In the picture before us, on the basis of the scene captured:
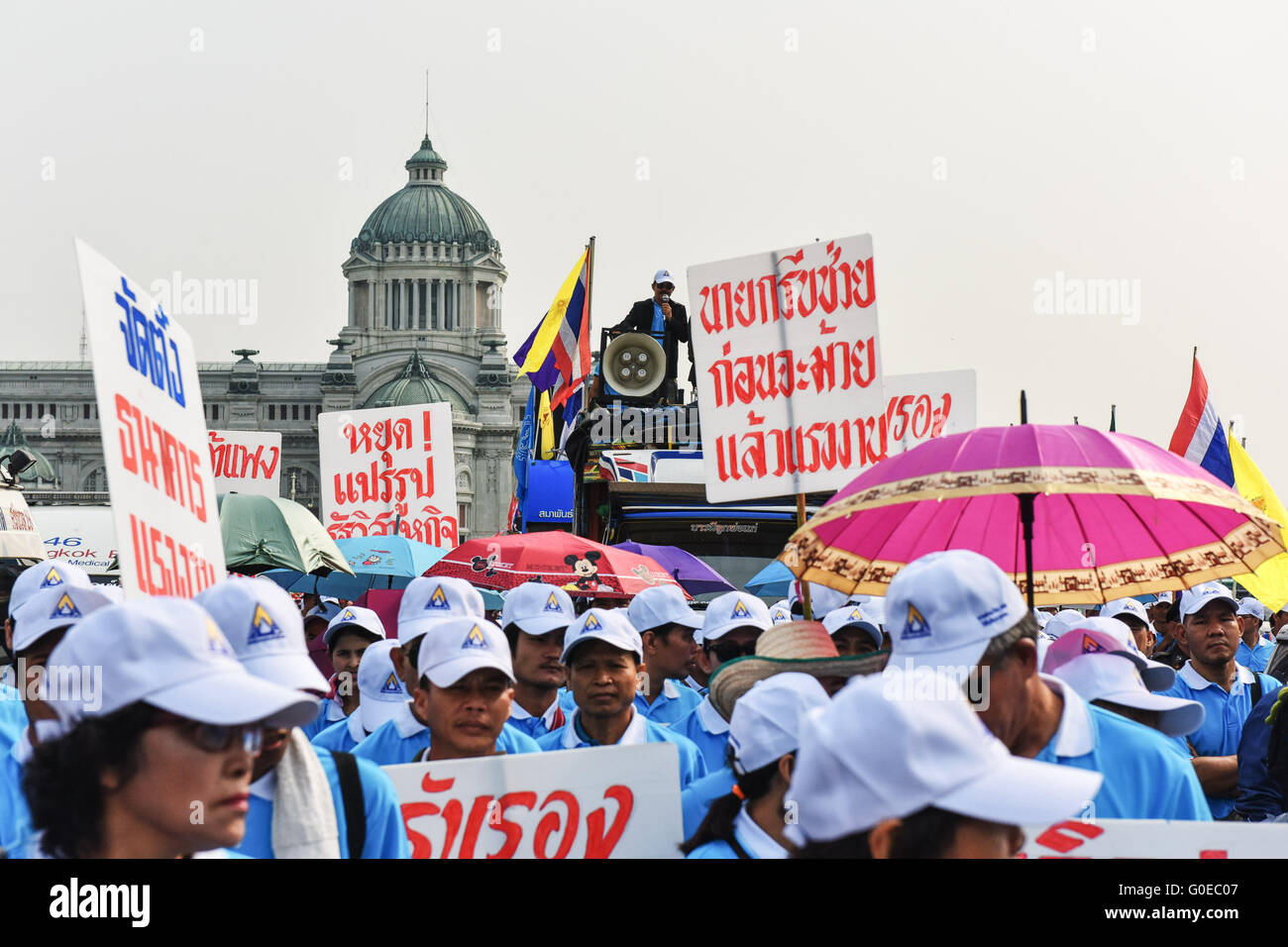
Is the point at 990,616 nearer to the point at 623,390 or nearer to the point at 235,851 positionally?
the point at 235,851

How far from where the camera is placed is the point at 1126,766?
3.87 meters

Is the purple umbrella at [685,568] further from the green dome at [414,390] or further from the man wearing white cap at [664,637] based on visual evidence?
the green dome at [414,390]

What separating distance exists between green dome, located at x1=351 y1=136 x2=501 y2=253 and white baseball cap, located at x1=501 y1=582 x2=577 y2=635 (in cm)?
11515

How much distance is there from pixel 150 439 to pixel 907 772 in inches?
88.1

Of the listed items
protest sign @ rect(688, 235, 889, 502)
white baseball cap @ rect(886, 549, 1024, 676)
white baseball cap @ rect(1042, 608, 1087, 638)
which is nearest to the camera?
white baseball cap @ rect(886, 549, 1024, 676)

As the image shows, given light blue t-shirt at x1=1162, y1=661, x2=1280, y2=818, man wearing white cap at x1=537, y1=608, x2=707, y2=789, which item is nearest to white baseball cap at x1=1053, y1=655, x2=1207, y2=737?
man wearing white cap at x1=537, y1=608, x2=707, y2=789

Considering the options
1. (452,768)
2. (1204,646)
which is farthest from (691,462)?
(452,768)

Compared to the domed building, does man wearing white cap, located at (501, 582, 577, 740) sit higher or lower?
lower

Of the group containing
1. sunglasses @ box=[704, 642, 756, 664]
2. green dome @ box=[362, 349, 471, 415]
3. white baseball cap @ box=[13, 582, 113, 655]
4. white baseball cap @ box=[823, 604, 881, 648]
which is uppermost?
green dome @ box=[362, 349, 471, 415]

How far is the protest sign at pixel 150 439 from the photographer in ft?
11.8

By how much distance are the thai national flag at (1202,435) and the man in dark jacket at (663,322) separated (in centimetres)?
380

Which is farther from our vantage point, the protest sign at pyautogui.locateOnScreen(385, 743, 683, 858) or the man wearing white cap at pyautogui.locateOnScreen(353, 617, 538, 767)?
the man wearing white cap at pyautogui.locateOnScreen(353, 617, 538, 767)

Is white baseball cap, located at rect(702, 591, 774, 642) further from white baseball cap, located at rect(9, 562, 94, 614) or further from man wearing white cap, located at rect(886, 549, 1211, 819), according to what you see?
man wearing white cap, located at rect(886, 549, 1211, 819)

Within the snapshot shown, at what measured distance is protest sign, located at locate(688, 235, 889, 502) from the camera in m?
6.66
